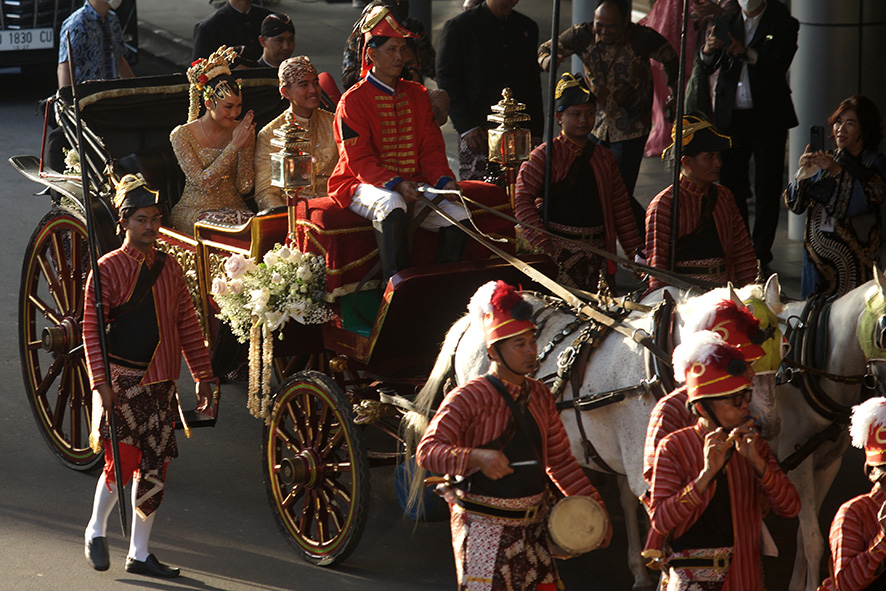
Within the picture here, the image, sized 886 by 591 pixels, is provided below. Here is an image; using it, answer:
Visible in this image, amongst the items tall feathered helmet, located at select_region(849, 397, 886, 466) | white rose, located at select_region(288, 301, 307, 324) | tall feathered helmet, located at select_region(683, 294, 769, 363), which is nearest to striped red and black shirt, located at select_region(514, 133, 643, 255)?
white rose, located at select_region(288, 301, 307, 324)

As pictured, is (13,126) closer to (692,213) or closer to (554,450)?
(692,213)

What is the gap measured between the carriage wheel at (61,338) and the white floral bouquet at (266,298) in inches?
46.6

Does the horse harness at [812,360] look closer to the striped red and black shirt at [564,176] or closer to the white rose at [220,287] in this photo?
the striped red and black shirt at [564,176]

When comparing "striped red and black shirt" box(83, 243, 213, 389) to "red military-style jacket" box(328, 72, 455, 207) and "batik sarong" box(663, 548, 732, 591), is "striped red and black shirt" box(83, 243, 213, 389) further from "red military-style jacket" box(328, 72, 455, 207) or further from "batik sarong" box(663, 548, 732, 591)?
"batik sarong" box(663, 548, 732, 591)

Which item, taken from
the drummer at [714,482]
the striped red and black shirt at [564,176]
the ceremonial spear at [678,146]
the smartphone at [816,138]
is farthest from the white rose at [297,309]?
the smartphone at [816,138]

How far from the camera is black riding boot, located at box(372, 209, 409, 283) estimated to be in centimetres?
582

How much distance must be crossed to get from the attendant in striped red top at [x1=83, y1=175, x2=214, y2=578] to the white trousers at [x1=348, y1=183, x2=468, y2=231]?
0.89 metres

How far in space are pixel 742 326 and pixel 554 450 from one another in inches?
30.0

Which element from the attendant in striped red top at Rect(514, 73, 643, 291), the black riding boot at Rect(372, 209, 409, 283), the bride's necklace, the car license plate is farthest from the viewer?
the car license plate

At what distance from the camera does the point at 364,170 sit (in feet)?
19.9

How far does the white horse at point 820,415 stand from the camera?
16.0 ft

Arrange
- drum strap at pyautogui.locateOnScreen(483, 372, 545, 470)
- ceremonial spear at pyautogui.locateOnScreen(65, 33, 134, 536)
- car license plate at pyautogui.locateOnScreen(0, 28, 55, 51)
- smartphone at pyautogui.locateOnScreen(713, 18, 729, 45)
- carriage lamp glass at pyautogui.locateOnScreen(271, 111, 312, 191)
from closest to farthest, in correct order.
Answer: drum strap at pyautogui.locateOnScreen(483, 372, 545, 470) → ceremonial spear at pyautogui.locateOnScreen(65, 33, 134, 536) → carriage lamp glass at pyautogui.locateOnScreen(271, 111, 312, 191) → smartphone at pyautogui.locateOnScreen(713, 18, 729, 45) → car license plate at pyautogui.locateOnScreen(0, 28, 55, 51)

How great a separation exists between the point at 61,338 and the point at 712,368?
4.15 meters

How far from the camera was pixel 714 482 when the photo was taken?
384 cm
